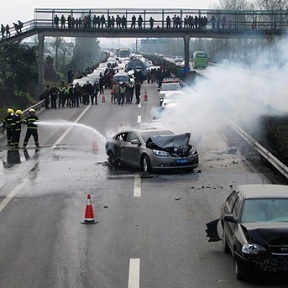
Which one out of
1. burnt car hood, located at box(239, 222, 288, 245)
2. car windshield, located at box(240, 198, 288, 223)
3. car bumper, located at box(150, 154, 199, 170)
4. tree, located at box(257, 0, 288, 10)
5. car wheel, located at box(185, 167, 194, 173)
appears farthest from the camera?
tree, located at box(257, 0, 288, 10)

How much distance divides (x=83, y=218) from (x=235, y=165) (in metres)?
10.1

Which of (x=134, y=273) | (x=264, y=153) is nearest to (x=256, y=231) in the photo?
(x=134, y=273)

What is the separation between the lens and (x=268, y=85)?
1735 inches

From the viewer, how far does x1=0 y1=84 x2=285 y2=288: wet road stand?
1287 cm

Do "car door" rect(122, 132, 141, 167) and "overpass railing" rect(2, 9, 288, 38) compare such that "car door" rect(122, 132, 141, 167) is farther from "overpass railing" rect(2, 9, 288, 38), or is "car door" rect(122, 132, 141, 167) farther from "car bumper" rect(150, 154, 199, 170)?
"overpass railing" rect(2, 9, 288, 38)

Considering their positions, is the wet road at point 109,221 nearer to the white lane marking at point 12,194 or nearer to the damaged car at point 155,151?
the white lane marking at point 12,194

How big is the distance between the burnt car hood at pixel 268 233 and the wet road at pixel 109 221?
78 cm

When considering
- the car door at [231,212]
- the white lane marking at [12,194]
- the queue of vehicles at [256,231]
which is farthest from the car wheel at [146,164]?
the car door at [231,212]

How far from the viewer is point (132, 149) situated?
1016 inches

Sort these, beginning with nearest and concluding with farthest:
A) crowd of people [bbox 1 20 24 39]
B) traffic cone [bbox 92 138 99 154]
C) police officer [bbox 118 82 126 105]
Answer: traffic cone [bbox 92 138 99 154] < police officer [bbox 118 82 126 105] < crowd of people [bbox 1 20 24 39]

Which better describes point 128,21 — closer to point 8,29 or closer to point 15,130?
point 8,29

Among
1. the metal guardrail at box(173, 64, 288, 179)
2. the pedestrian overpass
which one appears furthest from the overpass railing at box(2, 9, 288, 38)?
the metal guardrail at box(173, 64, 288, 179)

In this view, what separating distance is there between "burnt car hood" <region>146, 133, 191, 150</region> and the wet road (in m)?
1.00

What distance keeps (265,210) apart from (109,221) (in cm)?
540
